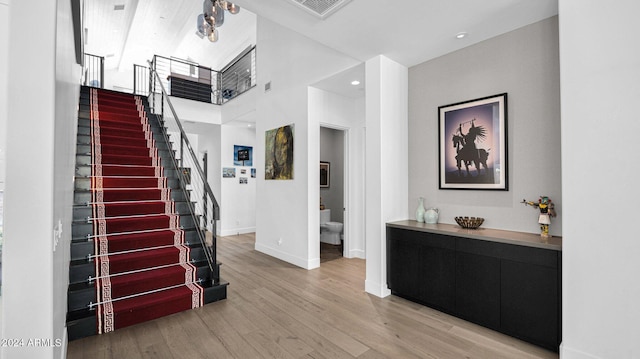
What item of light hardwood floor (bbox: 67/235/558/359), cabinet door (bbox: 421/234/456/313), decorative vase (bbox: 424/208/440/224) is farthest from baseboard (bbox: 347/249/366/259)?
cabinet door (bbox: 421/234/456/313)

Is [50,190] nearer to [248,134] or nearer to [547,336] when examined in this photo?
[547,336]

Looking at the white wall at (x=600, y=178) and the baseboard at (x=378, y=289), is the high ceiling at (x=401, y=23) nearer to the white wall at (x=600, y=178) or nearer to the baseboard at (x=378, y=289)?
the white wall at (x=600, y=178)

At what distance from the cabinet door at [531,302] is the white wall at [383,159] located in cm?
131

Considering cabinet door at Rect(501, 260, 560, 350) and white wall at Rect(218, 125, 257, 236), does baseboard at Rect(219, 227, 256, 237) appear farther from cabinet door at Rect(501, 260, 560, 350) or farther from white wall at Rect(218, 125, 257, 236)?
cabinet door at Rect(501, 260, 560, 350)

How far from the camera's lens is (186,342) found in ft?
8.25

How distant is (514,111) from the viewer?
2.96m

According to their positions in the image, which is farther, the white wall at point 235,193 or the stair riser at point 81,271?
the white wall at point 235,193

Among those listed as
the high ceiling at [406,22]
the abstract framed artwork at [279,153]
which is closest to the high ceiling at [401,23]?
the high ceiling at [406,22]

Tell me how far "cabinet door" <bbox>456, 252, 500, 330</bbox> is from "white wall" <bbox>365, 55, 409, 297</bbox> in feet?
2.96

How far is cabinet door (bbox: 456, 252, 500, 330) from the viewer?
8.68 ft

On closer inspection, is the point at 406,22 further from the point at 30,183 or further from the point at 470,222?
the point at 30,183

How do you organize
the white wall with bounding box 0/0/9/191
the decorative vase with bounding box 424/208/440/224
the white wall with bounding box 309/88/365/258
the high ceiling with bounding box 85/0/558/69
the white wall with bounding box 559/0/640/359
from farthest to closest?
the white wall with bounding box 309/88/365/258
the decorative vase with bounding box 424/208/440/224
the high ceiling with bounding box 85/0/558/69
the white wall with bounding box 559/0/640/359
the white wall with bounding box 0/0/9/191

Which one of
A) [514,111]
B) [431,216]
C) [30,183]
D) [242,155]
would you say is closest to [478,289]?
[431,216]

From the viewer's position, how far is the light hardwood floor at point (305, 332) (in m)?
2.36
